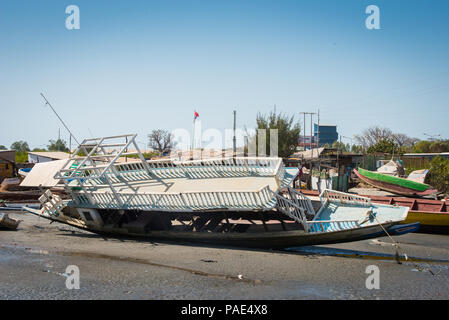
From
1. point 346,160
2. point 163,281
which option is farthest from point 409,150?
point 163,281

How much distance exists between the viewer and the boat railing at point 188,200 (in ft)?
38.8

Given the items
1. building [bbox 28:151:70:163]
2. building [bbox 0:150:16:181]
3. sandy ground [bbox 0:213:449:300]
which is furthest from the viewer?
building [bbox 28:151:70:163]

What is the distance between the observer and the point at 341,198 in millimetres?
14750

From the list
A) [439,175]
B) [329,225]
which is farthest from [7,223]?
[439,175]

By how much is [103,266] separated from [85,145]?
606 cm

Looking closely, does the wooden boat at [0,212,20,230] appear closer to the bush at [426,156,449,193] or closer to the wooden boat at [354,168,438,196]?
the wooden boat at [354,168,438,196]

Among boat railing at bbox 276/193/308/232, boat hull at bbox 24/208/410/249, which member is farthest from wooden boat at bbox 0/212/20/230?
boat railing at bbox 276/193/308/232

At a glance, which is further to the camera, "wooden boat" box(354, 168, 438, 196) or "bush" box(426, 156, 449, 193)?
"bush" box(426, 156, 449, 193)

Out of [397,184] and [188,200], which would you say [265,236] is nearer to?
[188,200]

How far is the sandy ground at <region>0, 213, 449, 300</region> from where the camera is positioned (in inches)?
376

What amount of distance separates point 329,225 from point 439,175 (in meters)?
22.7

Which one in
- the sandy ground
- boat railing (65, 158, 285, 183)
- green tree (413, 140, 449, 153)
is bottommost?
the sandy ground

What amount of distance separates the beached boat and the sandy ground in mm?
652

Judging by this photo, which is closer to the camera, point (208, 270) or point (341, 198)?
point (208, 270)
